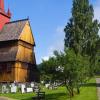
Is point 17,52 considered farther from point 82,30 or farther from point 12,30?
point 82,30

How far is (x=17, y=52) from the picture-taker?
5728cm

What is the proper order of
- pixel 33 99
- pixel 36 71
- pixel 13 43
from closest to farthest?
1. pixel 33 99
2. pixel 13 43
3. pixel 36 71

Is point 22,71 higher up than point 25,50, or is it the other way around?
point 25,50

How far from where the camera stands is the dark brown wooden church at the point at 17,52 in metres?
57.1

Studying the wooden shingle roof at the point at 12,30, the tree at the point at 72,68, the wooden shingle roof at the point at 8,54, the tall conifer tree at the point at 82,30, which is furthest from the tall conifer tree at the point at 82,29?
the tree at the point at 72,68

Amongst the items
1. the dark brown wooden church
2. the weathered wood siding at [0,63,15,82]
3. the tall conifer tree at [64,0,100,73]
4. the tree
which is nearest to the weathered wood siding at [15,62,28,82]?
the dark brown wooden church

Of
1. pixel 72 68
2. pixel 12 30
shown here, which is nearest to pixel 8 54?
pixel 12 30

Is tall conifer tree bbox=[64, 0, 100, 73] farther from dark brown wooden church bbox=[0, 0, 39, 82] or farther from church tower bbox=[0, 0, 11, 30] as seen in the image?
church tower bbox=[0, 0, 11, 30]

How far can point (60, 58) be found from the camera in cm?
3819

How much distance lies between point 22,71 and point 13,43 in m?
5.48

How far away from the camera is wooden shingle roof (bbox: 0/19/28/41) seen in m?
59.0

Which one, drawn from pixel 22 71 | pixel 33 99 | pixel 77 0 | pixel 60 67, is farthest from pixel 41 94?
pixel 77 0

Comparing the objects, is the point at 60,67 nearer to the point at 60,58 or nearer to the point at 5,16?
the point at 60,58

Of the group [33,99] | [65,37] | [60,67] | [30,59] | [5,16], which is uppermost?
[5,16]
